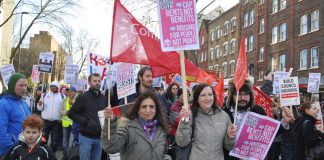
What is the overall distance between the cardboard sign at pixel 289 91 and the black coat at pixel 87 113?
2963mm

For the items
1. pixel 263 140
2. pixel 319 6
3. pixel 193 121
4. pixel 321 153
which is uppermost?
pixel 319 6

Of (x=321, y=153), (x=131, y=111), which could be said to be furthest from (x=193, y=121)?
(x=321, y=153)

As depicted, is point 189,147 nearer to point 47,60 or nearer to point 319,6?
point 47,60

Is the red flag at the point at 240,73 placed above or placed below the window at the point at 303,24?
below

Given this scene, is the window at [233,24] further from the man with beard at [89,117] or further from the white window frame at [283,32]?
the man with beard at [89,117]

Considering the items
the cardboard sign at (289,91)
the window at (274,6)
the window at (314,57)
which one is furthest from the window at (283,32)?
the cardboard sign at (289,91)

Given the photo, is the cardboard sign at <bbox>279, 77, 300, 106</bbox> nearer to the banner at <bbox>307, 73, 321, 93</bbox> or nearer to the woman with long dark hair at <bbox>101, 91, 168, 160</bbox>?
the woman with long dark hair at <bbox>101, 91, 168, 160</bbox>

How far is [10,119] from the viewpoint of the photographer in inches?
183

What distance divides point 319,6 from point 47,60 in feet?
70.6

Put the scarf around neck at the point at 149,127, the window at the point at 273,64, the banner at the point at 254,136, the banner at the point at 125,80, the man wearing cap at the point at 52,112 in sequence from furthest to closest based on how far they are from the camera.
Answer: the window at the point at 273,64 → the man wearing cap at the point at 52,112 → the banner at the point at 125,80 → the banner at the point at 254,136 → the scarf around neck at the point at 149,127

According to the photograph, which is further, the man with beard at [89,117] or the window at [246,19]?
the window at [246,19]

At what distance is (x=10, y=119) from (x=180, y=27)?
2317 millimetres

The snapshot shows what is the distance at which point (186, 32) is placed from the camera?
14.3 feet

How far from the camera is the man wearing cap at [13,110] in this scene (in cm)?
450
